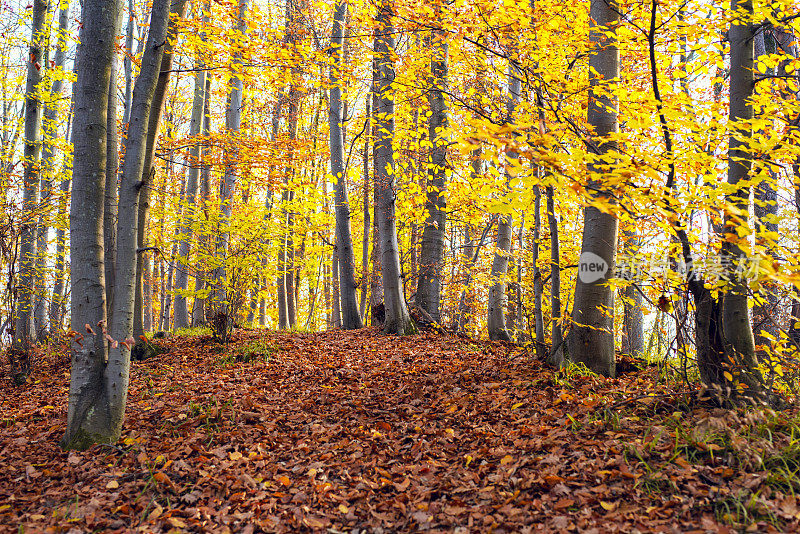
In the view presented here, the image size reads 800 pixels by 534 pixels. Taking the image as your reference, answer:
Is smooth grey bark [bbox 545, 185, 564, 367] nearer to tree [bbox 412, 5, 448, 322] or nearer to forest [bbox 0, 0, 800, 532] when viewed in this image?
forest [bbox 0, 0, 800, 532]

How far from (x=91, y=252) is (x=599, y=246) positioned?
449 centimetres

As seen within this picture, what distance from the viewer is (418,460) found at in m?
3.44

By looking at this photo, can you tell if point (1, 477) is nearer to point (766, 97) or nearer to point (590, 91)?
point (590, 91)

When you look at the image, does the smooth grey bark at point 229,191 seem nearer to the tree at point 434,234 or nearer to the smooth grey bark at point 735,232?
the tree at point 434,234

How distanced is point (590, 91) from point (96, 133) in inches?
179

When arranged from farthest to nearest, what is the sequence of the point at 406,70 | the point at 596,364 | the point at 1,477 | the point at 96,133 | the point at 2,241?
the point at 406,70
the point at 2,241
the point at 596,364
the point at 96,133
the point at 1,477

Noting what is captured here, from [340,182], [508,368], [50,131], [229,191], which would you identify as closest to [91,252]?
[508,368]

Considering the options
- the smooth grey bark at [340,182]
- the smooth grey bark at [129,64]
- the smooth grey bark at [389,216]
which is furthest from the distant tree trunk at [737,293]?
the smooth grey bark at [129,64]

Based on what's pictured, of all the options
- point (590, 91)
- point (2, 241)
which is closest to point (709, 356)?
point (590, 91)

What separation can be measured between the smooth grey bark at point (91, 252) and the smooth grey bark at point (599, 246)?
424cm

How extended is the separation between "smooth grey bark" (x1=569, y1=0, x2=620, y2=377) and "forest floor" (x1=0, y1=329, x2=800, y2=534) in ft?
1.09

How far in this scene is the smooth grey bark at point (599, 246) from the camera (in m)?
4.43

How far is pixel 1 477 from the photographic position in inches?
133

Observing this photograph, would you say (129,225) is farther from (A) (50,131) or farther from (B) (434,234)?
(A) (50,131)
